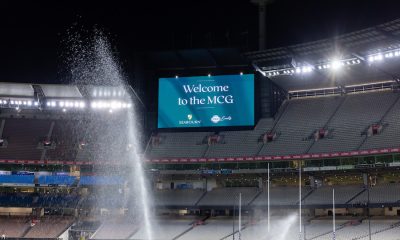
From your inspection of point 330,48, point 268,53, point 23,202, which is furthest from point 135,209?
point 330,48

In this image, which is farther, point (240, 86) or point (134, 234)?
point (240, 86)

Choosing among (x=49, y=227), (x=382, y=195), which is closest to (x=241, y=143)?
(x=382, y=195)

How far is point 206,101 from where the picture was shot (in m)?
69.6

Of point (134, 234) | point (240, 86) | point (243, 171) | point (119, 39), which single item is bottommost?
point (134, 234)

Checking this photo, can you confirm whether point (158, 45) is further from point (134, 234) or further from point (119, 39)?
point (134, 234)

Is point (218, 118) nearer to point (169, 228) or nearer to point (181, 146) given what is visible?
point (181, 146)

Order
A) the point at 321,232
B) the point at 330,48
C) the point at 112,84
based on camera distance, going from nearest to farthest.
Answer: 1. the point at 321,232
2. the point at 330,48
3. the point at 112,84

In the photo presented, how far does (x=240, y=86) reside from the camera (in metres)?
68.8

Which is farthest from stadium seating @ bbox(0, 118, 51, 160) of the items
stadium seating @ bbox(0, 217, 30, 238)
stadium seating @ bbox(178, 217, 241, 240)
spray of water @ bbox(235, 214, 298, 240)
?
spray of water @ bbox(235, 214, 298, 240)

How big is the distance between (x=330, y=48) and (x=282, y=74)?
733cm

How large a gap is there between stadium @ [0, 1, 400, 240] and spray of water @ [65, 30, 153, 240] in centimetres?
16

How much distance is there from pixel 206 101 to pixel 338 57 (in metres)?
15.7

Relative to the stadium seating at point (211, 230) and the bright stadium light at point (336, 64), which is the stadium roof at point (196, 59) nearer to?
the bright stadium light at point (336, 64)

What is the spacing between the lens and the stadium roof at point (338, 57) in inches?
2266
